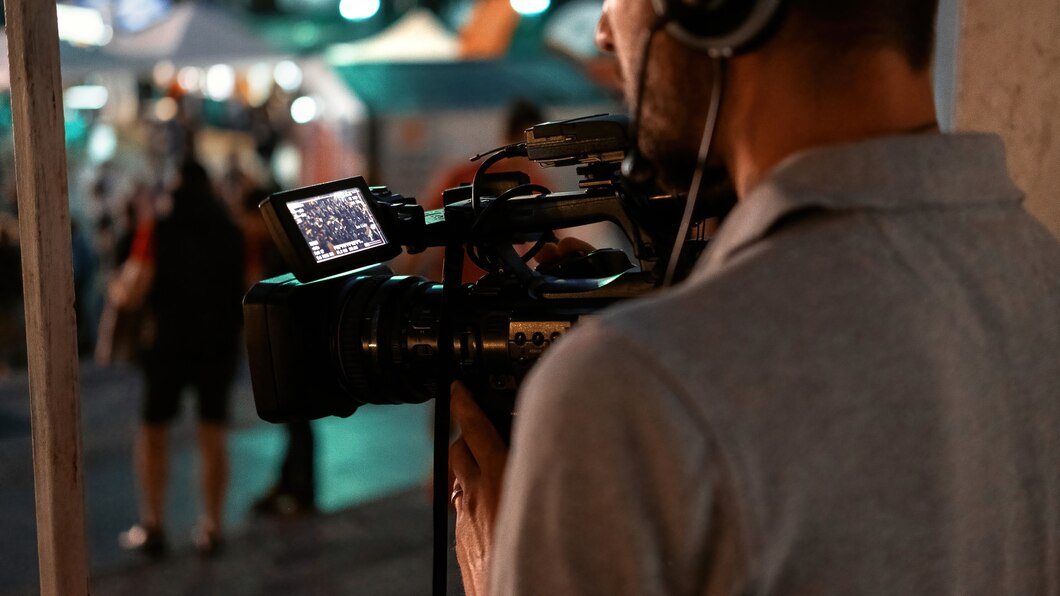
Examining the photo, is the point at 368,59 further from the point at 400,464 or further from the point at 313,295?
the point at 313,295

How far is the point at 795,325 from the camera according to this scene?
69 centimetres

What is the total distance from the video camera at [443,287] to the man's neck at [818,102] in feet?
1.36

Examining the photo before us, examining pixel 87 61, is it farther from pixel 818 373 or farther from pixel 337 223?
pixel 818 373

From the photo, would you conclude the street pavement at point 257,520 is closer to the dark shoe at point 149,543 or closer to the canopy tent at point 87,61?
the dark shoe at point 149,543

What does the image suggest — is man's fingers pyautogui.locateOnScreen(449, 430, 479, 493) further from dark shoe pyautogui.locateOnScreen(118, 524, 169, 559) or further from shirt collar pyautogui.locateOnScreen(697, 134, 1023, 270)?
dark shoe pyautogui.locateOnScreen(118, 524, 169, 559)

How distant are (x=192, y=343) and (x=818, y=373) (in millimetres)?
4089

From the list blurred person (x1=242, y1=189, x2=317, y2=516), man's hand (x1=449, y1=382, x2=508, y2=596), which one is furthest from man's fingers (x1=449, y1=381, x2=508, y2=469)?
blurred person (x1=242, y1=189, x2=317, y2=516)

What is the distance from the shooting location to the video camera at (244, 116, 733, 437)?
4.30 ft

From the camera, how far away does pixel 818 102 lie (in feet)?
2.58

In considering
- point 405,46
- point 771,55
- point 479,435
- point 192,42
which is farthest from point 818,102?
point 405,46

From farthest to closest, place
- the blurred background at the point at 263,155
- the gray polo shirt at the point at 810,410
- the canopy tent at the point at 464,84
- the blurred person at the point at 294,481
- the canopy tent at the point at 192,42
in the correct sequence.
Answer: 1. the canopy tent at the point at 464,84
2. the canopy tent at the point at 192,42
3. the blurred person at the point at 294,481
4. the blurred background at the point at 263,155
5. the gray polo shirt at the point at 810,410

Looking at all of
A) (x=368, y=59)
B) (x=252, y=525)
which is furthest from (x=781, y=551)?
(x=368, y=59)

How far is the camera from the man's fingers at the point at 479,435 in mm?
1121

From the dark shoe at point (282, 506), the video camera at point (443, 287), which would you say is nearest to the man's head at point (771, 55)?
the video camera at point (443, 287)
